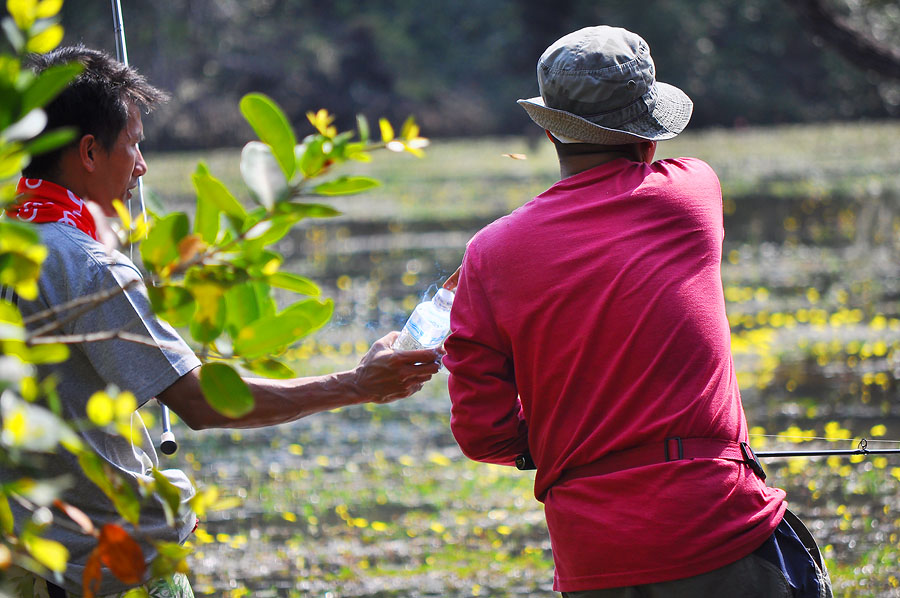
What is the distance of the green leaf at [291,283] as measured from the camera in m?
1.57

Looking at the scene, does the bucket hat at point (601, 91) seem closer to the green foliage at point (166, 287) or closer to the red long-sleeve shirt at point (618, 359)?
the red long-sleeve shirt at point (618, 359)

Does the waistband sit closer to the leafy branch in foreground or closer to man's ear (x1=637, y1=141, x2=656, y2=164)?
man's ear (x1=637, y1=141, x2=656, y2=164)

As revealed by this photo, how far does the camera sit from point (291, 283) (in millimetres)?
1627

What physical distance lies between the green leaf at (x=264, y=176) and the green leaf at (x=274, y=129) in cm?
1

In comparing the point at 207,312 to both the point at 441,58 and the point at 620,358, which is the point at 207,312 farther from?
the point at 441,58

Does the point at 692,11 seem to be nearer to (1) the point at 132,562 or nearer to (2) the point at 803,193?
(2) the point at 803,193

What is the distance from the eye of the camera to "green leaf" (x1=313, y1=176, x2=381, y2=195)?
1542mm

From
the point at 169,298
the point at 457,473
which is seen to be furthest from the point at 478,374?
the point at 457,473

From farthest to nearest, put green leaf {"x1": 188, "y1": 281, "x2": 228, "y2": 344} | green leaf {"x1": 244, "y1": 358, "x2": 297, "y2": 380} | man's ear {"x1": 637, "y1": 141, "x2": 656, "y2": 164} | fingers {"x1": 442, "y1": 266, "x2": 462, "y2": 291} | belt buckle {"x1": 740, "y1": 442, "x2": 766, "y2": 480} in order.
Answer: fingers {"x1": 442, "y1": 266, "x2": 462, "y2": 291} → man's ear {"x1": 637, "y1": 141, "x2": 656, "y2": 164} → belt buckle {"x1": 740, "y1": 442, "x2": 766, "y2": 480} → green leaf {"x1": 244, "y1": 358, "x2": 297, "y2": 380} → green leaf {"x1": 188, "y1": 281, "x2": 228, "y2": 344}

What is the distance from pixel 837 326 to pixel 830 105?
36.2 meters

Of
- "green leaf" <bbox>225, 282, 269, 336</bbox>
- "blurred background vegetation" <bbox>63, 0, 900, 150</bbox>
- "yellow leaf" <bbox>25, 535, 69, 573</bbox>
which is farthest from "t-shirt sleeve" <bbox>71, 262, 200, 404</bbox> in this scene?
"blurred background vegetation" <bbox>63, 0, 900, 150</bbox>

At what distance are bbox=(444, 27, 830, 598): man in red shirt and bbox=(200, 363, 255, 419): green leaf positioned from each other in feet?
2.55

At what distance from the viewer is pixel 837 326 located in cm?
980

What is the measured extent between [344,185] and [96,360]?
2.92ft
